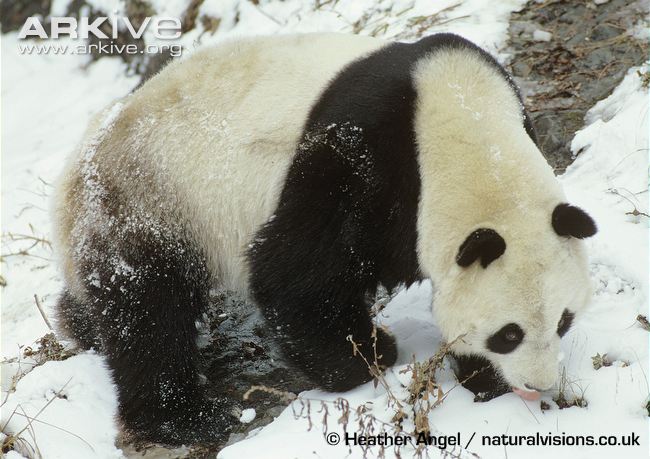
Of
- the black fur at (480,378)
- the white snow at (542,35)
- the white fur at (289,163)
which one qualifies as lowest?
the black fur at (480,378)

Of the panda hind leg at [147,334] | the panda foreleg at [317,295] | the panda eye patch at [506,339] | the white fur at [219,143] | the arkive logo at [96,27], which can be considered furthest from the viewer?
the arkive logo at [96,27]

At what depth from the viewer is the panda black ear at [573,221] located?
3.28 metres

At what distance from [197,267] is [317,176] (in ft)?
3.63

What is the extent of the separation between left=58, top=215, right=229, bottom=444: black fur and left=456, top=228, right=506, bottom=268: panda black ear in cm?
183

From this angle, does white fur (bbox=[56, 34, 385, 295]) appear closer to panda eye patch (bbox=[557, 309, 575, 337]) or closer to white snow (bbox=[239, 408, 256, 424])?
white snow (bbox=[239, 408, 256, 424])

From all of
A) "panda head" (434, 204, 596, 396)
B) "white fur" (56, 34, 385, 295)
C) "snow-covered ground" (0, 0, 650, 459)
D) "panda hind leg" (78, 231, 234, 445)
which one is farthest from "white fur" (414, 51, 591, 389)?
"panda hind leg" (78, 231, 234, 445)

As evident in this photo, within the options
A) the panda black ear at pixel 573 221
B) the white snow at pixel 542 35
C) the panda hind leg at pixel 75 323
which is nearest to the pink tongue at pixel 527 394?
the panda black ear at pixel 573 221

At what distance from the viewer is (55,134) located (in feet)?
36.1

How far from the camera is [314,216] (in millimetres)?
3846

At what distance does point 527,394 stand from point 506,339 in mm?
326

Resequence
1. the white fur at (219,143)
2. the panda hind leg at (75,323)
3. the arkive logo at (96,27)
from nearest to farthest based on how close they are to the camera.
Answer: the white fur at (219,143) → the panda hind leg at (75,323) → the arkive logo at (96,27)

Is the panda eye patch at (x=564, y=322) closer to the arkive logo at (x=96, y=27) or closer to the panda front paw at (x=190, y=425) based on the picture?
the panda front paw at (x=190, y=425)

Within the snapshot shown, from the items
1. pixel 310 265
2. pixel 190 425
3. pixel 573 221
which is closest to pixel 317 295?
pixel 310 265

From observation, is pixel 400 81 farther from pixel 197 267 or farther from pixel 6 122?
pixel 6 122
